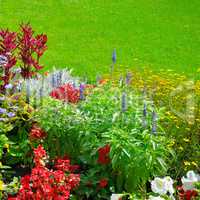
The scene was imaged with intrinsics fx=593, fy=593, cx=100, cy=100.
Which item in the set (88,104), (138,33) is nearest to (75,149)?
(88,104)

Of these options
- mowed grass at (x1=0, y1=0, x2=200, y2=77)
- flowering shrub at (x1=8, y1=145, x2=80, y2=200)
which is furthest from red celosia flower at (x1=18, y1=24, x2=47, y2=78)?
mowed grass at (x1=0, y1=0, x2=200, y2=77)

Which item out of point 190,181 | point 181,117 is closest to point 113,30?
point 181,117

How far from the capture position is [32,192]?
4.12 m

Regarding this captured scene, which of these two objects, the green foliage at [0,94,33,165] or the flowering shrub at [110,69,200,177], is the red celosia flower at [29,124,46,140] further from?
the flowering shrub at [110,69,200,177]

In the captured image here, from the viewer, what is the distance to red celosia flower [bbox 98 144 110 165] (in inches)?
185

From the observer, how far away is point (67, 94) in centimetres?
574

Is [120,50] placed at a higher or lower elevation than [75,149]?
higher

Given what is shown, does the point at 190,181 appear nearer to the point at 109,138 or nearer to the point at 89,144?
the point at 109,138

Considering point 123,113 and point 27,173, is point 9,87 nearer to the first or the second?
point 27,173

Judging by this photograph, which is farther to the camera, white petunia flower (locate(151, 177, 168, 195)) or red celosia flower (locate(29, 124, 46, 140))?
red celosia flower (locate(29, 124, 46, 140))

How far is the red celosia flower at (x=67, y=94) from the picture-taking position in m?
5.70

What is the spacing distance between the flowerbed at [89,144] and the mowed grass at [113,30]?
4.42 m

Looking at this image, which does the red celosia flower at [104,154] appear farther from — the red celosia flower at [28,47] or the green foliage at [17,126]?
the red celosia flower at [28,47]

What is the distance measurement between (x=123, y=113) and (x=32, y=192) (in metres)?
1.16
